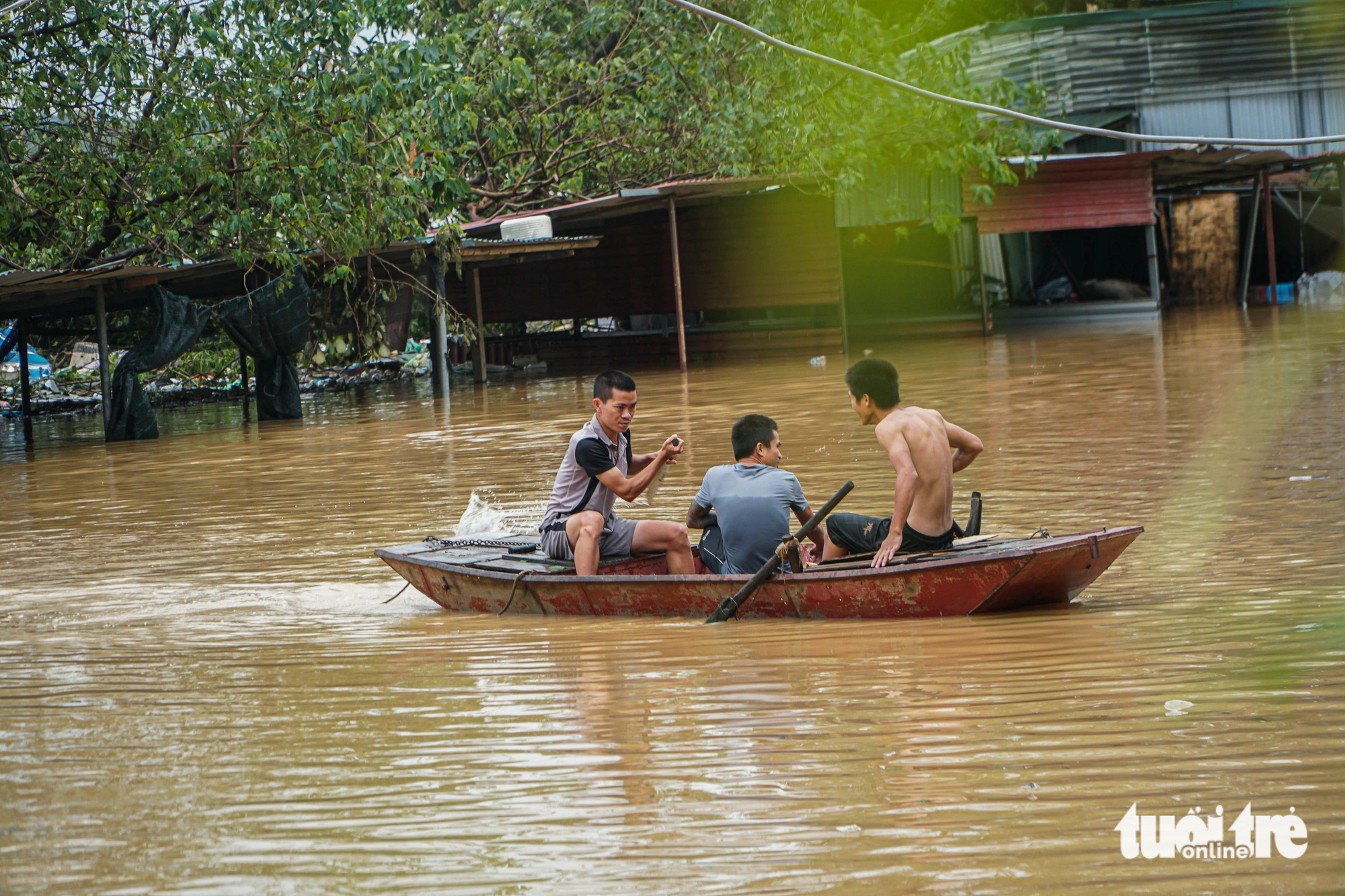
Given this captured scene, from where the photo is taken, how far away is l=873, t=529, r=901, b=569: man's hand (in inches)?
231

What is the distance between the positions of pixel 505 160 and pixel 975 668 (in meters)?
24.2

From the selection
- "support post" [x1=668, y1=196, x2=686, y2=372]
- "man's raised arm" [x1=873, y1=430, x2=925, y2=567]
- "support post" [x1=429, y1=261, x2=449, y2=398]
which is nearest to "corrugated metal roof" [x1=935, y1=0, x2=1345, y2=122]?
Answer: "support post" [x1=668, y1=196, x2=686, y2=372]

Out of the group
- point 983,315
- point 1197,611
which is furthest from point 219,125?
point 1197,611

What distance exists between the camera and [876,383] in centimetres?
600

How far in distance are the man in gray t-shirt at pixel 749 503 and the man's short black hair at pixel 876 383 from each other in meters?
0.46

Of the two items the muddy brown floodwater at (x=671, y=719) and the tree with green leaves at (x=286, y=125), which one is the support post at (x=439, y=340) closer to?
the tree with green leaves at (x=286, y=125)

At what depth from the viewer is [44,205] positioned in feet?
59.5

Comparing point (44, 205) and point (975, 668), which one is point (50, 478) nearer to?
point (44, 205)

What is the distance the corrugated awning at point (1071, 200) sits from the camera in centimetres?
2520

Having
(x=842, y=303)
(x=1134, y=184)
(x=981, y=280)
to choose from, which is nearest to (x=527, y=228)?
(x=842, y=303)

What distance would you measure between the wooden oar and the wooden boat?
0.04m

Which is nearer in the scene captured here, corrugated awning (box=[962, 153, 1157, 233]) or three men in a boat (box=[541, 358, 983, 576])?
three men in a boat (box=[541, 358, 983, 576])

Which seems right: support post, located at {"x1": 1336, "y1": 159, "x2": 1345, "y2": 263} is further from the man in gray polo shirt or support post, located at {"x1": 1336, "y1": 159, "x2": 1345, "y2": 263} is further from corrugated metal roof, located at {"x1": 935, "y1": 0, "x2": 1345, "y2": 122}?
the man in gray polo shirt

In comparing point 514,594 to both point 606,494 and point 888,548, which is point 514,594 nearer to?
point 606,494
